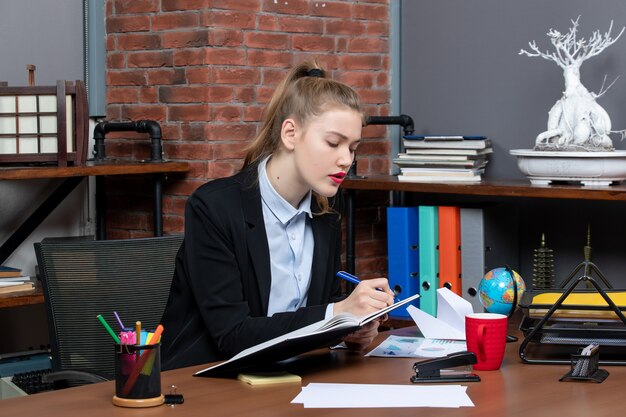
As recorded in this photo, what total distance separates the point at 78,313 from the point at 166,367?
35 centimetres

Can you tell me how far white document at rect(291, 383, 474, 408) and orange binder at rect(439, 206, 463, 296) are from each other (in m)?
1.67

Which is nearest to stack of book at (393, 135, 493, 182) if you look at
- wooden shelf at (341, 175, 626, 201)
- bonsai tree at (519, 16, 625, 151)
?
wooden shelf at (341, 175, 626, 201)

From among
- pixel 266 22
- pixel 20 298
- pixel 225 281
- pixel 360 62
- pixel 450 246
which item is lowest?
pixel 20 298

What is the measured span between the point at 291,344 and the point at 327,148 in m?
0.56

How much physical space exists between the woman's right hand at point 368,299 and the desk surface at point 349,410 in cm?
11

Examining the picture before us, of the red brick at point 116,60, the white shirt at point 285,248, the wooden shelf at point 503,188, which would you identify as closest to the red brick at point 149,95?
the red brick at point 116,60

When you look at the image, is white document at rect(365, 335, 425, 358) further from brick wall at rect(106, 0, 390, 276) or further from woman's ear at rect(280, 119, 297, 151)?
brick wall at rect(106, 0, 390, 276)

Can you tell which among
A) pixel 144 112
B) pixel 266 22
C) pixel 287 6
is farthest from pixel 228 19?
pixel 144 112

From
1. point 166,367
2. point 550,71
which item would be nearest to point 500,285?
point 166,367

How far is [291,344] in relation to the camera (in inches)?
70.1

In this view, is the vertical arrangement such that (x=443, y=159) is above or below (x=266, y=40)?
below

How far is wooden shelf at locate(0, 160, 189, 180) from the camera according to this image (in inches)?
119

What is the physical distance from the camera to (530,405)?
1646mm

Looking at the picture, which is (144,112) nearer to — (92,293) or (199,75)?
(199,75)
